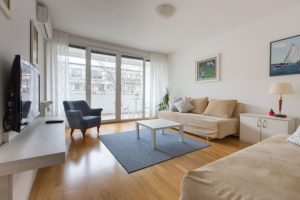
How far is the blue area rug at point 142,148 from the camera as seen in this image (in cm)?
211

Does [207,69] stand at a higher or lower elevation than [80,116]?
higher

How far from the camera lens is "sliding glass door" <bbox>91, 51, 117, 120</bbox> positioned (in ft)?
14.5

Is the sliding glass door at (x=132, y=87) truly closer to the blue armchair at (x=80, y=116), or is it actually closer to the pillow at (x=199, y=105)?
the blue armchair at (x=80, y=116)

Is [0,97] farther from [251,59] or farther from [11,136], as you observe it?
[251,59]

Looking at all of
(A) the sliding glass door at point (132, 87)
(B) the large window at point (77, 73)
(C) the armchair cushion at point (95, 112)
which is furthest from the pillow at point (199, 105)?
(B) the large window at point (77, 73)

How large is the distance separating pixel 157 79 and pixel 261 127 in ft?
11.3

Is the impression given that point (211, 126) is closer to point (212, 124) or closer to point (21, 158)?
point (212, 124)

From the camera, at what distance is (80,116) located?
118 inches

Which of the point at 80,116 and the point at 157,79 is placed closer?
the point at 80,116

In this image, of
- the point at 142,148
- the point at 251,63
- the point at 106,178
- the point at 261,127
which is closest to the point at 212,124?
the point at 261,127

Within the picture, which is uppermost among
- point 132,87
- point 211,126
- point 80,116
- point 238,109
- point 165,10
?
point 165,10

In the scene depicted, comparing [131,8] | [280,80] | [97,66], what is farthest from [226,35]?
[97,66]

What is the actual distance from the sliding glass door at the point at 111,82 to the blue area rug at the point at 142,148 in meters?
1.58

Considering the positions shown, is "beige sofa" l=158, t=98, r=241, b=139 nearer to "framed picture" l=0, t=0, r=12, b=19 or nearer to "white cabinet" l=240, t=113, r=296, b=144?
"white cabinet" l=240, t=113, r=296, b=144
